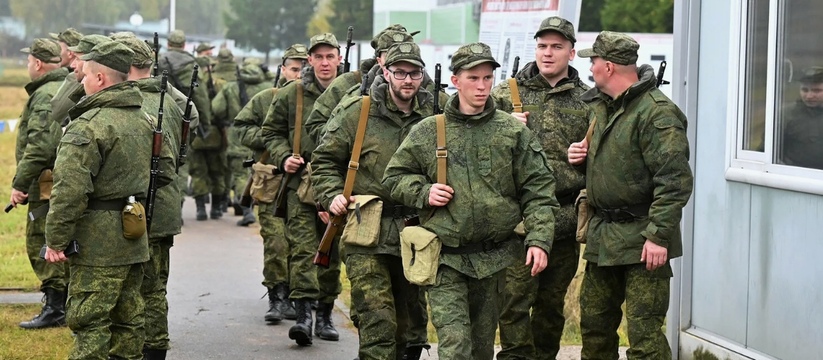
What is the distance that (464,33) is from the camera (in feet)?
50.5

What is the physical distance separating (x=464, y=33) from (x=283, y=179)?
5.44 meters

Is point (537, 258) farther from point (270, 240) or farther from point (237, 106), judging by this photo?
Result: point (237, 106)

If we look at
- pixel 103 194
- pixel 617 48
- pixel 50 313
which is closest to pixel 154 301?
pixel 103 194

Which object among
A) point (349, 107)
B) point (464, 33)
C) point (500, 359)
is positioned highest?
point (464, 33)

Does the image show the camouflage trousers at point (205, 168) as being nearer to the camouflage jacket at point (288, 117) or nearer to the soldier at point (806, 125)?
the camouflage jacket at point (288, 117)

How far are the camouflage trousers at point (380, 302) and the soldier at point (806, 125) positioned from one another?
230cm

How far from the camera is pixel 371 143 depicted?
26.2ft

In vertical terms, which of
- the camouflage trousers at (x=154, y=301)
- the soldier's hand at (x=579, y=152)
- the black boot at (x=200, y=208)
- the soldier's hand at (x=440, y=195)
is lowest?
the camouflage trousers at (x=154, y=301)

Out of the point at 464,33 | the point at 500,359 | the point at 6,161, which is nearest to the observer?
the point at 500,359

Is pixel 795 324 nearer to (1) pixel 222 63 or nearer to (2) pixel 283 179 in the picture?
(2) pixel 283 179

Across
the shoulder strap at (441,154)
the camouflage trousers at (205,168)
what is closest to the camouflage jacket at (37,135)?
the shoulder strap at (441,154)

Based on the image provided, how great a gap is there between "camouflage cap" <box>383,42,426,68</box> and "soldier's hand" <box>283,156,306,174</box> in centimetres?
259

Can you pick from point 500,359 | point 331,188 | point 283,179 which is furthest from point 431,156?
point 283,179

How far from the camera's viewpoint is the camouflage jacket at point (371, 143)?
7.96 meters
